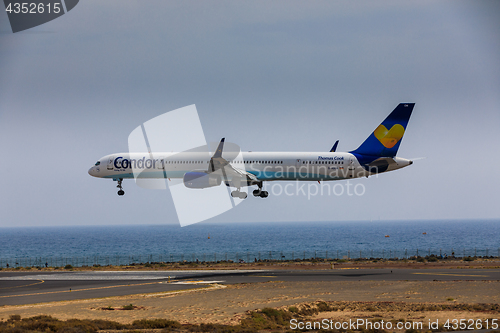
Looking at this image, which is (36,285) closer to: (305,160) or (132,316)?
(132,316)

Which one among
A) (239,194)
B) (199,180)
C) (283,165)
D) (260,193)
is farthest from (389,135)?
(199,180)

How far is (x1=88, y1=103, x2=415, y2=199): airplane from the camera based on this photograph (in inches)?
2137

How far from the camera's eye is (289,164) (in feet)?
180

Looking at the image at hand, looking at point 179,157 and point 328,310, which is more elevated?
point 179,157

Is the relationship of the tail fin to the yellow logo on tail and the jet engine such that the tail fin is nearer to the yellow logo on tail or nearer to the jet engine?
the yellow logo on tail

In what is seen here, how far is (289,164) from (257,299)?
68.2 feet

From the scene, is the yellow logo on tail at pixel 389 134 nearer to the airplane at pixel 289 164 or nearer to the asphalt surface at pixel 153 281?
the airplane at pixel 289 164

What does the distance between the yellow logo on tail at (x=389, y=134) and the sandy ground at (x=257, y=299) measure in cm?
1748

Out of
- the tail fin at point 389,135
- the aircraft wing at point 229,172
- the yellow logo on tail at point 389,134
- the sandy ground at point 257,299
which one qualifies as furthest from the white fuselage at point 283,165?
the sandy ground at point 257,299

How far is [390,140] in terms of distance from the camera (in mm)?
57094

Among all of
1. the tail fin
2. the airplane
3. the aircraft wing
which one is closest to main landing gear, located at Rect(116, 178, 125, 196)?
the airplane

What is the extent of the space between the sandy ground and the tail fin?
16714 millimetres

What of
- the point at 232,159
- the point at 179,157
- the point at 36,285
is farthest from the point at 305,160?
the point at 36,285

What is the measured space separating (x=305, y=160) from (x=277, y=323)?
87.7ft
